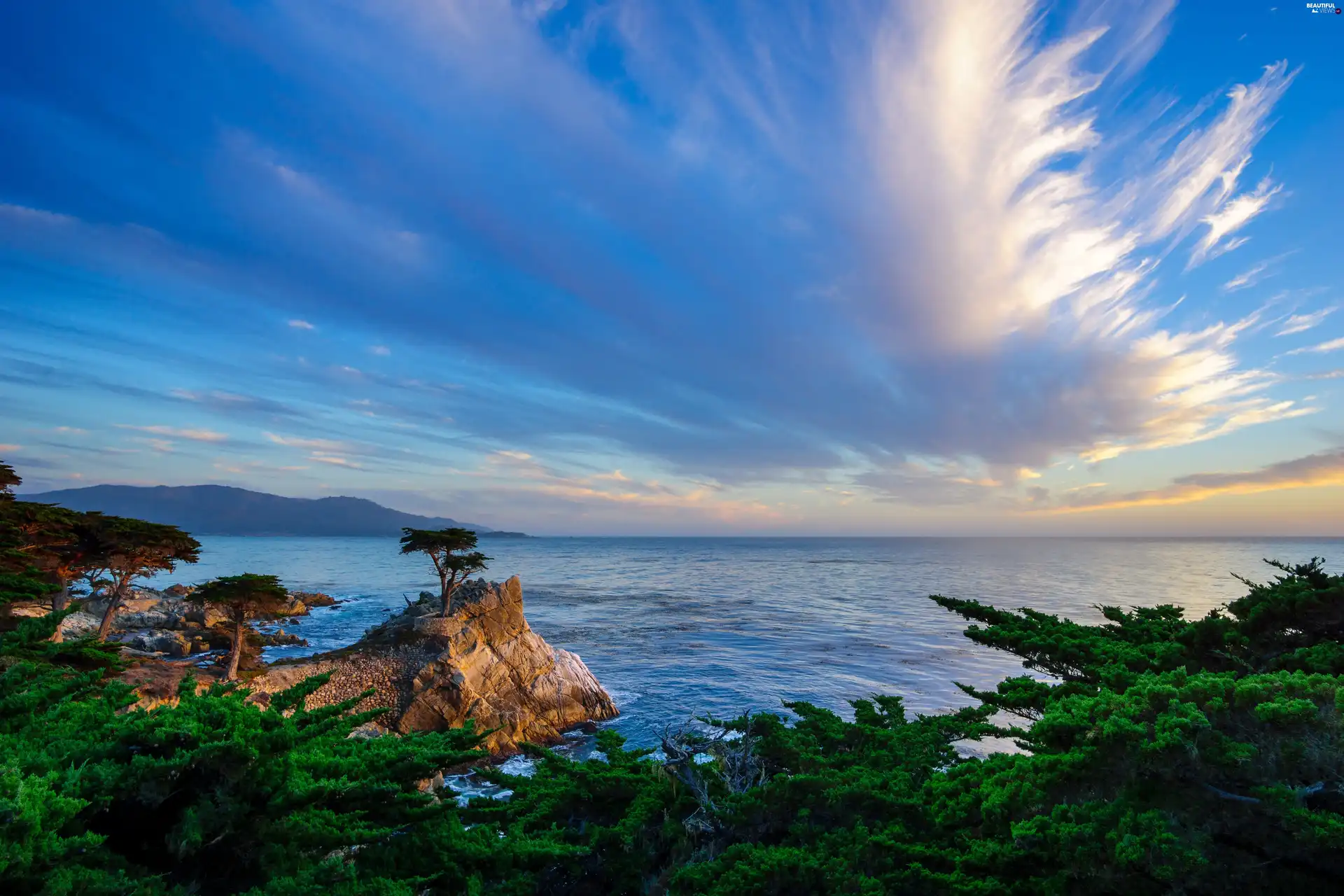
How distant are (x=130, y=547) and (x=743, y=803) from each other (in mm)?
24739

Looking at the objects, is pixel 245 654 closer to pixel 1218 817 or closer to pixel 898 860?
pixel 898 860

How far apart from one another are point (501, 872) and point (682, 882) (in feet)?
6.43

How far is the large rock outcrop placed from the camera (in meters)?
20.1

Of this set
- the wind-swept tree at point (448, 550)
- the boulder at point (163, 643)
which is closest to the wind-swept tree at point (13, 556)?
the boulder at point (163, 643)

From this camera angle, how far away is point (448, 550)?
30.3 meters

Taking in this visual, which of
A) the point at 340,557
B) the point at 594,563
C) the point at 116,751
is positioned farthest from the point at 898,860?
the point at 340,557

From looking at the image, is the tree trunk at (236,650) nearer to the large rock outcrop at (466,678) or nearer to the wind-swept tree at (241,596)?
the wind-swept tree at (241,596)

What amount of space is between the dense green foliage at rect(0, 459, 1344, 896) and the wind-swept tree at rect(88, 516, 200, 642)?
16.0m

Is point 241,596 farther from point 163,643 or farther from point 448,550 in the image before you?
point 163,643

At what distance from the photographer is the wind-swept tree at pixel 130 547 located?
20.8 metres

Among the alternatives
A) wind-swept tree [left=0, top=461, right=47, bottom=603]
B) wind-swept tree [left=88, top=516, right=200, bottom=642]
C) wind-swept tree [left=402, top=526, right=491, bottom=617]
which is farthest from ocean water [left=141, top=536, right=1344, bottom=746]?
wind-swept tree [left=0, top=461, right=47, bottom=603]

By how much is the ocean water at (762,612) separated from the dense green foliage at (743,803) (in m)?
13.6

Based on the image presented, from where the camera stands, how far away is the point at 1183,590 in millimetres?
61125

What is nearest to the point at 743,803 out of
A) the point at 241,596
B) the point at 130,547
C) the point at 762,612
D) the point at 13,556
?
the point at 13,556
